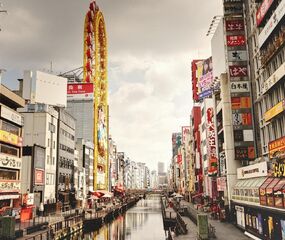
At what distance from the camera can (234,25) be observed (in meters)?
55.8

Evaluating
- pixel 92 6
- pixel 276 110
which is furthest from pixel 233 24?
pixel 92 6

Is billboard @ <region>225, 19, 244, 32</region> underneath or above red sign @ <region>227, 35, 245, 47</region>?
above

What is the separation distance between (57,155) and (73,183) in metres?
15.6

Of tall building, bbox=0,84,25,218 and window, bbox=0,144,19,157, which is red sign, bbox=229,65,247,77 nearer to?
tall building, bbox=0,84,25,218

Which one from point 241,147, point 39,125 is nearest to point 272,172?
point 241,147

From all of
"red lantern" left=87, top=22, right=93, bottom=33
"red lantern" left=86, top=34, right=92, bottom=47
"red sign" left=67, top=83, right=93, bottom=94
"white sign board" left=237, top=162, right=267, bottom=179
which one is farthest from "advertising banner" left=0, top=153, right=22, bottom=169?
"red lantern" left=87, top=22, right=93, bottom=33

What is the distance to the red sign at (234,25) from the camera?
182 ft

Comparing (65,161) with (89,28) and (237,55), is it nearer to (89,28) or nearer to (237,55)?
(237,55)

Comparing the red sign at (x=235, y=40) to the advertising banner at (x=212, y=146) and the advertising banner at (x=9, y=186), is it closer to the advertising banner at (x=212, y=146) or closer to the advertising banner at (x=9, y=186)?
the advertising banner at (x=212, y=146)

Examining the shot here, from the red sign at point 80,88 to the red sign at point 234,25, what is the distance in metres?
77.8

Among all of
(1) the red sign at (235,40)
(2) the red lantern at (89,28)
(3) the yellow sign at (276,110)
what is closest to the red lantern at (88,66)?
(2) the red lantern at (89,28)

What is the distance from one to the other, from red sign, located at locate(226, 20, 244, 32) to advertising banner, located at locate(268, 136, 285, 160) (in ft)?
80.3

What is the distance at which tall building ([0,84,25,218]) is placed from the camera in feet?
176

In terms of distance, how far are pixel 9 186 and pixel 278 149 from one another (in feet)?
131
